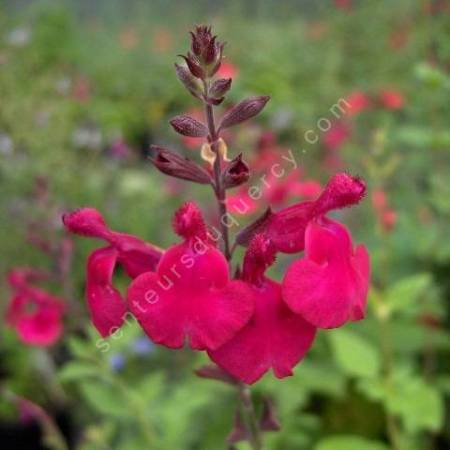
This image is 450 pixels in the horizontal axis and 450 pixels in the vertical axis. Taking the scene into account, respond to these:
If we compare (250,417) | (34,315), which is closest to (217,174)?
(250,417)

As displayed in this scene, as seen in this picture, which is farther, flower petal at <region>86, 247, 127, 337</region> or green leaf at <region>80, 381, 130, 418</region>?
green leaf at <region>80, 381, 130, 418</region>

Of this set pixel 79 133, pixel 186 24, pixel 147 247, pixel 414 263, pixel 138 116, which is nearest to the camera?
pixel 147 247

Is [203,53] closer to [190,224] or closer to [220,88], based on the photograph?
[220,88]

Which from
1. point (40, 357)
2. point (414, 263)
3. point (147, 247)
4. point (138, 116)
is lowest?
point (138, 116)

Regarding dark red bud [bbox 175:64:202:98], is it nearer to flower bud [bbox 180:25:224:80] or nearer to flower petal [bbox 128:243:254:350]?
flower bud [bbox 180:25:224:80]

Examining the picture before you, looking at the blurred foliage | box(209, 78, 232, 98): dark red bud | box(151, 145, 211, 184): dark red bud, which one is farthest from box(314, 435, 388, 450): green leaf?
box(209, 78, 232, 98): dark red bud

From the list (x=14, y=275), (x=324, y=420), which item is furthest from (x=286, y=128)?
(x=14, y=275)

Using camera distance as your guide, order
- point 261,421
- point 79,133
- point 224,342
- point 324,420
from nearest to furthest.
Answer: point 224,342, point 261,421, point 324,420, point 79,133

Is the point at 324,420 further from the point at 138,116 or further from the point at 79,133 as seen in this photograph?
the point at 138,116

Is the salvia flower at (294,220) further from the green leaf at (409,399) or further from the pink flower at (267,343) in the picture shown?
the green leaf at (409,399)
